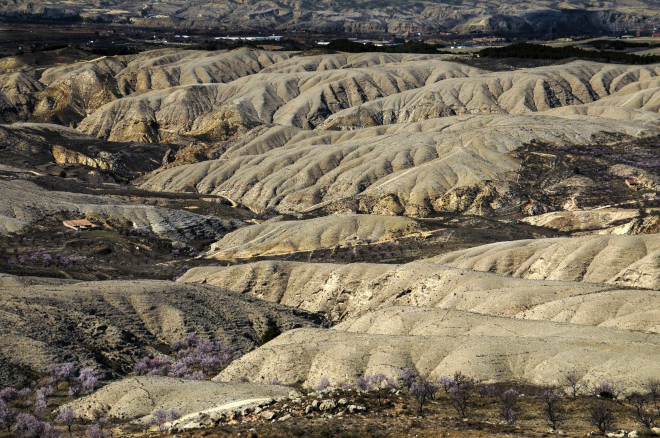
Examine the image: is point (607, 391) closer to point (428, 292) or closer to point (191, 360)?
point (428, 292)

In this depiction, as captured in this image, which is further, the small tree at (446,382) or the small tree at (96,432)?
the small tree at (446,382)

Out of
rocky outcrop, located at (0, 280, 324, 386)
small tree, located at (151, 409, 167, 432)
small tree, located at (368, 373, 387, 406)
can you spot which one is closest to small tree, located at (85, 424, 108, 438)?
small tree, located at (151, 409, 167, 432)

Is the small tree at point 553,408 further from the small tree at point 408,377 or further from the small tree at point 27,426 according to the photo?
the small tree at point 27,426

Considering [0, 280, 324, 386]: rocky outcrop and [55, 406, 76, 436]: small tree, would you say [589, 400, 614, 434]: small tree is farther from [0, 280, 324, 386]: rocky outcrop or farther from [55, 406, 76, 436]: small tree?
[0, 280, 324, 386]: rocky outcrop

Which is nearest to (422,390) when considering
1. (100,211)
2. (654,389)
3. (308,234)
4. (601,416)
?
(601,416)

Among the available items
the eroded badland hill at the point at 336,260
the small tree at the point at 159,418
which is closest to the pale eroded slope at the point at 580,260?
the eroded badland hill at the point at 336,260

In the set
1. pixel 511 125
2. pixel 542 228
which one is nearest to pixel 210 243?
pixel 542 228
